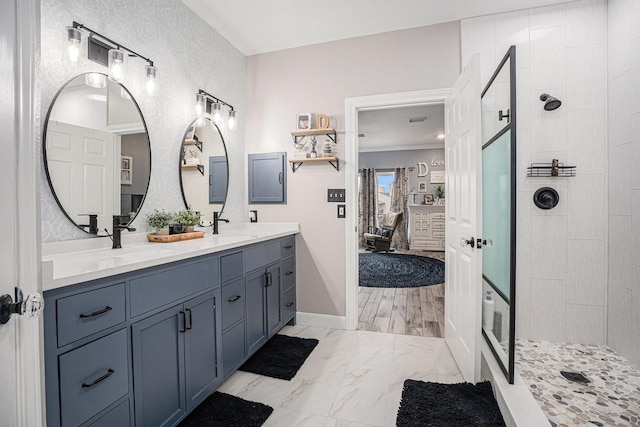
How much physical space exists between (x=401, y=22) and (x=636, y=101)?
1.77 m

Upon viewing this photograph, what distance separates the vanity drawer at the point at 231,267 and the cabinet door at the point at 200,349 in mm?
148

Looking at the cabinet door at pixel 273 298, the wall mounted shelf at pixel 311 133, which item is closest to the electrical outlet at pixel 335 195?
the wall mounted shelf at pixel 311 133

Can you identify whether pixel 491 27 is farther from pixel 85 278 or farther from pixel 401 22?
pixel 85 278

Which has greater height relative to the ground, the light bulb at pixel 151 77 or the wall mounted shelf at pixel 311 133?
the light bulb at pixel 151 77

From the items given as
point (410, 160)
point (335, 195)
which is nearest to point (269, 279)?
point (335, 195)

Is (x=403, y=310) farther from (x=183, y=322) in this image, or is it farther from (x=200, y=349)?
(x=183, y=322)

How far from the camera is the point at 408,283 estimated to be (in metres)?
4.50

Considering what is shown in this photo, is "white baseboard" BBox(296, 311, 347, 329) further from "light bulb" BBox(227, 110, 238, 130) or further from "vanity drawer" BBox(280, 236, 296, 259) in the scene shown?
"light bulb" BBox(227, 110, 238, 130)

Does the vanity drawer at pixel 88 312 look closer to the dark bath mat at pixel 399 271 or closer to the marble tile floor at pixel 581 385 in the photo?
the marble tile floor at pixel 581 385

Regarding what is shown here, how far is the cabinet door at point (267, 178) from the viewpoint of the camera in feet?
10.2

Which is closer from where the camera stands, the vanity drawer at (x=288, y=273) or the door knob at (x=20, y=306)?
the door knob at (x=20, y=306)

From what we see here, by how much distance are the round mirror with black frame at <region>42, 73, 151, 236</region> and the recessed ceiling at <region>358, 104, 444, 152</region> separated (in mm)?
2969

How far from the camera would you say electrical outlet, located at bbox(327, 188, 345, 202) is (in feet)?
9.62

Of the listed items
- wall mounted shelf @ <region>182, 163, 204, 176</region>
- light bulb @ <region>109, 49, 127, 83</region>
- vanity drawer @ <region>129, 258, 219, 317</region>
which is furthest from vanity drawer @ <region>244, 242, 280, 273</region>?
light bulb @ <region>109, 49, 127, 83</region>
